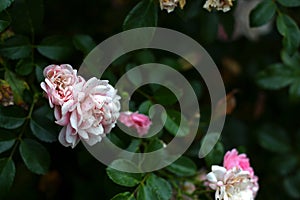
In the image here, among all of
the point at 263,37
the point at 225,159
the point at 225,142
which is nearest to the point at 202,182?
the point at 225,159

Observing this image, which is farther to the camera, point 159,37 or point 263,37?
point 263,37

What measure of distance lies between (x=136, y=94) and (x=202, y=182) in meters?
0.25

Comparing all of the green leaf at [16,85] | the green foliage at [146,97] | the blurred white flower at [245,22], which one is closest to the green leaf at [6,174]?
the green foliage at [146,97]

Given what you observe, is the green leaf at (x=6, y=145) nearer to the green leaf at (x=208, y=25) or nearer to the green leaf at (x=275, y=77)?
the green leaf at (x=208, y=25)

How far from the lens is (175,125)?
4.21 feet

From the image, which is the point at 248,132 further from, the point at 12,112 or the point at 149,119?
the point at 12,112

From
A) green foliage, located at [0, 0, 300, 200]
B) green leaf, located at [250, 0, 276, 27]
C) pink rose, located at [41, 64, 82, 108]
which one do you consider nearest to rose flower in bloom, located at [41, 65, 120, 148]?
pink rose, located at [41, 64, 82, 108]

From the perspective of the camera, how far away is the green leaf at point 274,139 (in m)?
1.76

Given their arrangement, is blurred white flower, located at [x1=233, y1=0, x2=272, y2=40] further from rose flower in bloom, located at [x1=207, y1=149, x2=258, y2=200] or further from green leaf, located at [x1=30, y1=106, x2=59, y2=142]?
green leaf, located at [x1=30, y1=106, x2=59, y2=142]

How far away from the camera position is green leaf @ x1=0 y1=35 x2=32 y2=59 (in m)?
1.23

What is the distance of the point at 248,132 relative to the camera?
74.7 inches

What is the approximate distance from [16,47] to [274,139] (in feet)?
2.79

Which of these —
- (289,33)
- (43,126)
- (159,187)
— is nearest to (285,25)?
(289,33)

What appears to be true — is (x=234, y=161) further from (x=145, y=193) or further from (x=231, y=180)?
(x=145, y=193)
